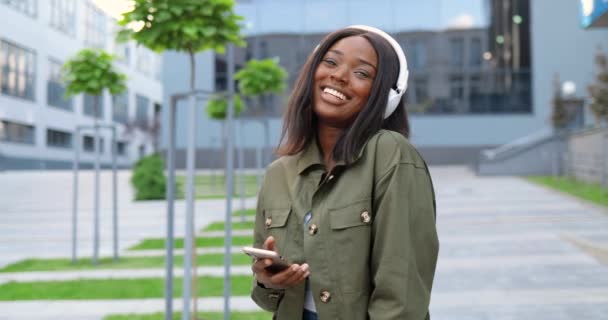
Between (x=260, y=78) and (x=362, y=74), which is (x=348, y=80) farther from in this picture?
(x=260, y=78)

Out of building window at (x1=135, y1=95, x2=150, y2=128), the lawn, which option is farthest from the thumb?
building window at (x1=135, y1=95, x2=150, y2=128)

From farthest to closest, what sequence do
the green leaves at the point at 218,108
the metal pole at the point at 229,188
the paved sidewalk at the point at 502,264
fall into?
the green leaves at the point at 218,108
the paved sidewalk at the point at 502,264
the metal pole at the point at 229,188

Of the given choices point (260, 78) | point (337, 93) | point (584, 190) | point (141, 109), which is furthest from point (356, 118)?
point (141, 109)

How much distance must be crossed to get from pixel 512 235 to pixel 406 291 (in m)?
9.23

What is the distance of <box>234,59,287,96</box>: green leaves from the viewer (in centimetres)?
1341

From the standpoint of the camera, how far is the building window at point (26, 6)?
36.6 metres

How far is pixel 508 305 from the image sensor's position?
5.77 metres

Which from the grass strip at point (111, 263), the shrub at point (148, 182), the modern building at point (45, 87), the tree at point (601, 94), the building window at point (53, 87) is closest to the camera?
the grass strip at point (111, 263)

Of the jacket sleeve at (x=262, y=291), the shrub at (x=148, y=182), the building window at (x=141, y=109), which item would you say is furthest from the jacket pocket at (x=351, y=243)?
the building window at (x=141, y=109)

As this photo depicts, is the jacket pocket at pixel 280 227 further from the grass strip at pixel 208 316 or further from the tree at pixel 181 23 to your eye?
the grass strip at pixel 208 316

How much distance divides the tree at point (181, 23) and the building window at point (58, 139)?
4150cm

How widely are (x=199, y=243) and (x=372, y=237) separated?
915 centimetres

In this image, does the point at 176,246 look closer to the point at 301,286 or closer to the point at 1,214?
the point at 1,214

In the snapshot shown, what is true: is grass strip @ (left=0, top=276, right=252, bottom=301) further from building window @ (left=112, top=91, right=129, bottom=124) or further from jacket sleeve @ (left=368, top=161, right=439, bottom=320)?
building window @ (left=112, top=91, right=129, bottom=124)
